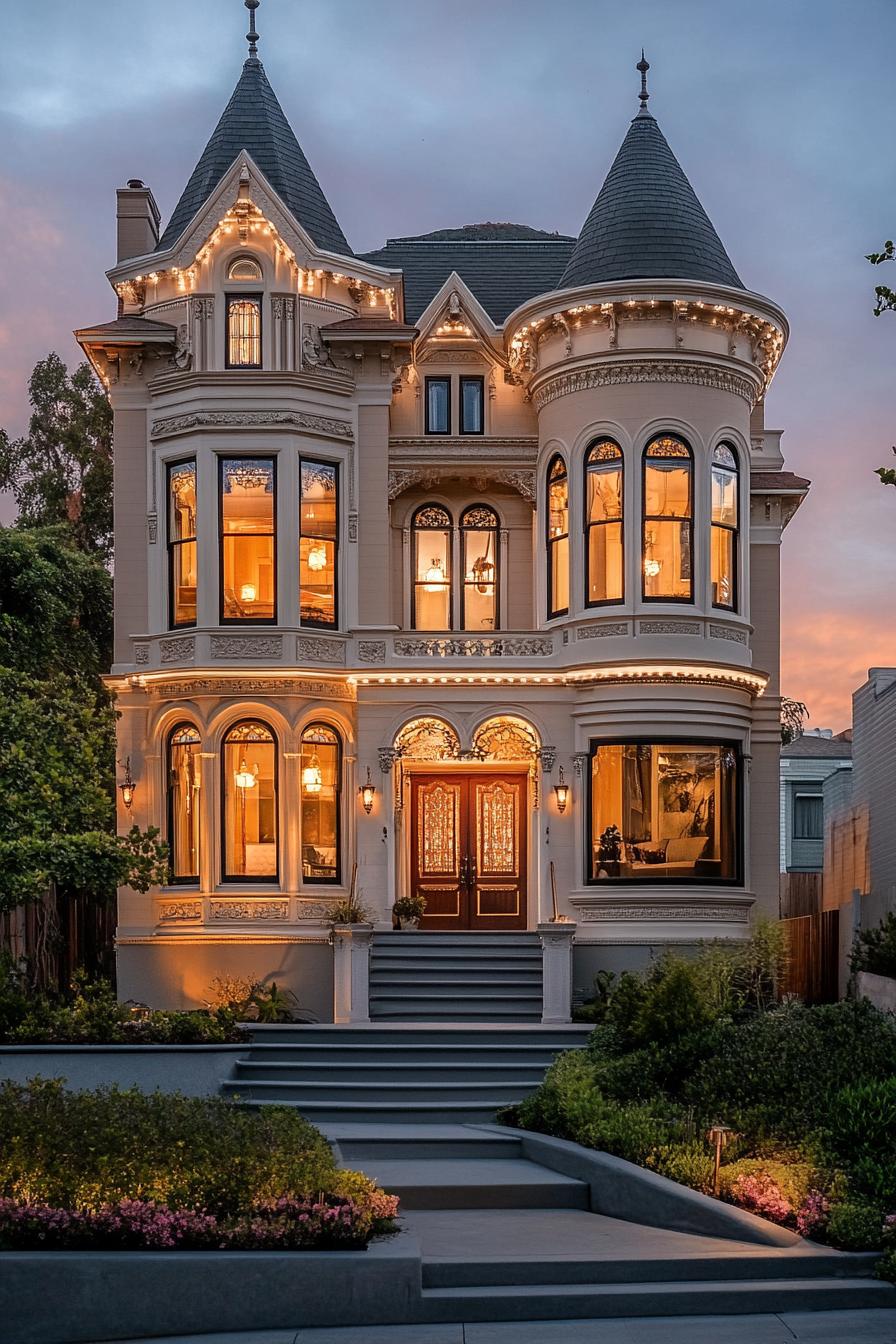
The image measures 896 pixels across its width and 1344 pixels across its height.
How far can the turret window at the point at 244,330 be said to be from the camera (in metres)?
25.0

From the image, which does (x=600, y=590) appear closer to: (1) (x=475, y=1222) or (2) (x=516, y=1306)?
(1) (x=475, y=1222)

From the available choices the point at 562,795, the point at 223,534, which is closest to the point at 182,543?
the point at 223,534

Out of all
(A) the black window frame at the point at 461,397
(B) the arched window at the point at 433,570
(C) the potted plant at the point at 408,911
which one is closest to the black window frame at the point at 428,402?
(A) the black window frame at the point at 461,397

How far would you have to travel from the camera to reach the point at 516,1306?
39.9 feet

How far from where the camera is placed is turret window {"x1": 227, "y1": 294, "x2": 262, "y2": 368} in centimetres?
2500

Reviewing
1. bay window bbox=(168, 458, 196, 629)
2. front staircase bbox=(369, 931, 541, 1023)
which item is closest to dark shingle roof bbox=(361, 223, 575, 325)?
bay window bbox=(168, 458, 196, 629)

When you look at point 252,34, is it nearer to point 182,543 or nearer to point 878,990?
point 182,543

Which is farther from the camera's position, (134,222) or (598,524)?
(134,222)

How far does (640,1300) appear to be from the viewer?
12227 millimetres

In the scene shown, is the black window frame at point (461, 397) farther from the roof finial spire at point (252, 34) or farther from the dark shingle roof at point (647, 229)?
the roof finial spire at point (252, 34)

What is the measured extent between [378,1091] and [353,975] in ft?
10.4

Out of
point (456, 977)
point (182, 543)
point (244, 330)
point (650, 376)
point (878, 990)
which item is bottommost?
point (456, 977)

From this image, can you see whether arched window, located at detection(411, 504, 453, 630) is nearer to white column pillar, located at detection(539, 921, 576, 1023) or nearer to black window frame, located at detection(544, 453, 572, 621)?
black window frame, located at detection(544, 453, 572, 621)

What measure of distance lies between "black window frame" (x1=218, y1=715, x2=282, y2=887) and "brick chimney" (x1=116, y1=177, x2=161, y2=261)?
27.4 feet
